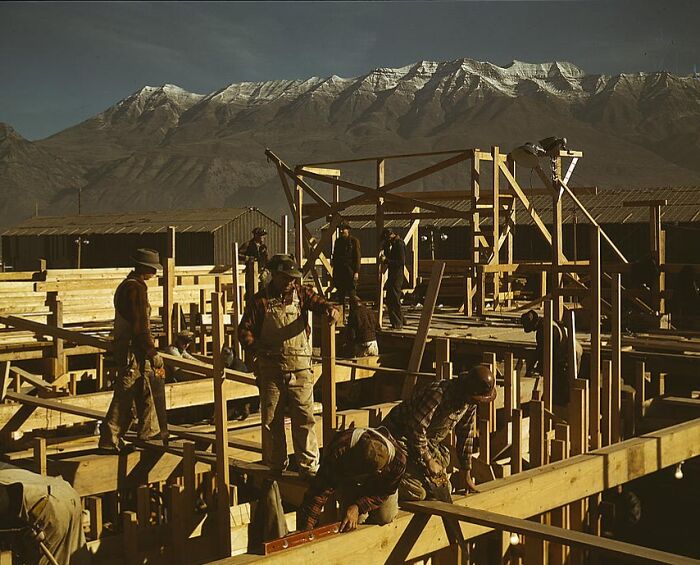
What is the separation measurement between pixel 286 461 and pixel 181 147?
162m

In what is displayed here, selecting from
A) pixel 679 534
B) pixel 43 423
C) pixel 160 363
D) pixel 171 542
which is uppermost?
pixel 160 363

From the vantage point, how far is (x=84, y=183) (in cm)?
14788

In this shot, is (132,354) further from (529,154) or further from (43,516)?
(529,154)

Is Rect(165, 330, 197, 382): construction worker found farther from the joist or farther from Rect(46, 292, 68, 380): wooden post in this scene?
the joist

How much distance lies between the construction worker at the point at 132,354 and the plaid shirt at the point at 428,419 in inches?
115

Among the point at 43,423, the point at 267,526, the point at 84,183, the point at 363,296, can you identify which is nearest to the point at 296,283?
the point at 267,526

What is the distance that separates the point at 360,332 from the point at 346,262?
1724 mm

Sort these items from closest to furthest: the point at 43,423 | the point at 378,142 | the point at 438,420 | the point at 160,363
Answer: the point at 438,420 < the point at 160,363 < the point at 43,423 < the point at 378,142

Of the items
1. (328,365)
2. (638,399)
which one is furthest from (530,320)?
(328,365)

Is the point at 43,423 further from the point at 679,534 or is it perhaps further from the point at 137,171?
the point at 137,171

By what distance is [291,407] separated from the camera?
26.2 feet

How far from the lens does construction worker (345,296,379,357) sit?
14508 millimetres

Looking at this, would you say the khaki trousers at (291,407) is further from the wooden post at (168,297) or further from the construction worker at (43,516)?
the wooden post at (168,297)

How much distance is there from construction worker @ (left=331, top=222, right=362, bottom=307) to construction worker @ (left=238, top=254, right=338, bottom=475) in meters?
7.81
